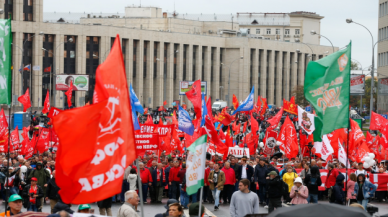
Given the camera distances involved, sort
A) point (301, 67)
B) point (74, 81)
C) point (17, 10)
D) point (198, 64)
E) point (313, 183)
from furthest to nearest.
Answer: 1. point (301, 67)
2. point (198, 64)
3. point (17, 10)
4. point (74, 81)
5. point (313, 183)

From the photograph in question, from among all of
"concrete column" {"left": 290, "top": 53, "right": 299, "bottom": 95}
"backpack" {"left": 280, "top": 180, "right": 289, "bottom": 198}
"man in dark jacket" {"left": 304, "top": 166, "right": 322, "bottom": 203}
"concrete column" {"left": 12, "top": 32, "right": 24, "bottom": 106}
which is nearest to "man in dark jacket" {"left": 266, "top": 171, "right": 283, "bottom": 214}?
"backpack" {"left": 280, "top": 180, "right": 289, "bottom": 198}

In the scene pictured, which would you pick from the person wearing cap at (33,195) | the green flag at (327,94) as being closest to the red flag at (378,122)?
the person wearing cap at (33,195)

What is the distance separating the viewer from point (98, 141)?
7.68 metres

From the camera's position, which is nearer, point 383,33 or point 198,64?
point 383,33

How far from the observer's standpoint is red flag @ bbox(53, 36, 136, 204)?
7441mm

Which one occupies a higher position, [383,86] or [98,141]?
[383,86]

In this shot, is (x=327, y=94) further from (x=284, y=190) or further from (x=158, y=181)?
(x=158, y=181)

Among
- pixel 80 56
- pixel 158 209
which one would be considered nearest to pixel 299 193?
pixel 158 209

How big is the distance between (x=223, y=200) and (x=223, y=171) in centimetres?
110

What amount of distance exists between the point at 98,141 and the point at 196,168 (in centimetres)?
274

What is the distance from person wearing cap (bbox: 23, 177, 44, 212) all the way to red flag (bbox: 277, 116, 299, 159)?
9.92m

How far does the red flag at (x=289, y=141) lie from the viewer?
2225 cm

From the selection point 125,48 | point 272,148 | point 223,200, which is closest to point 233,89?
point 125,48

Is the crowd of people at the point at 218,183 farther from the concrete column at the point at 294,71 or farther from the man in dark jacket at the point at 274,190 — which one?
the concrete column at the point at 294,71
